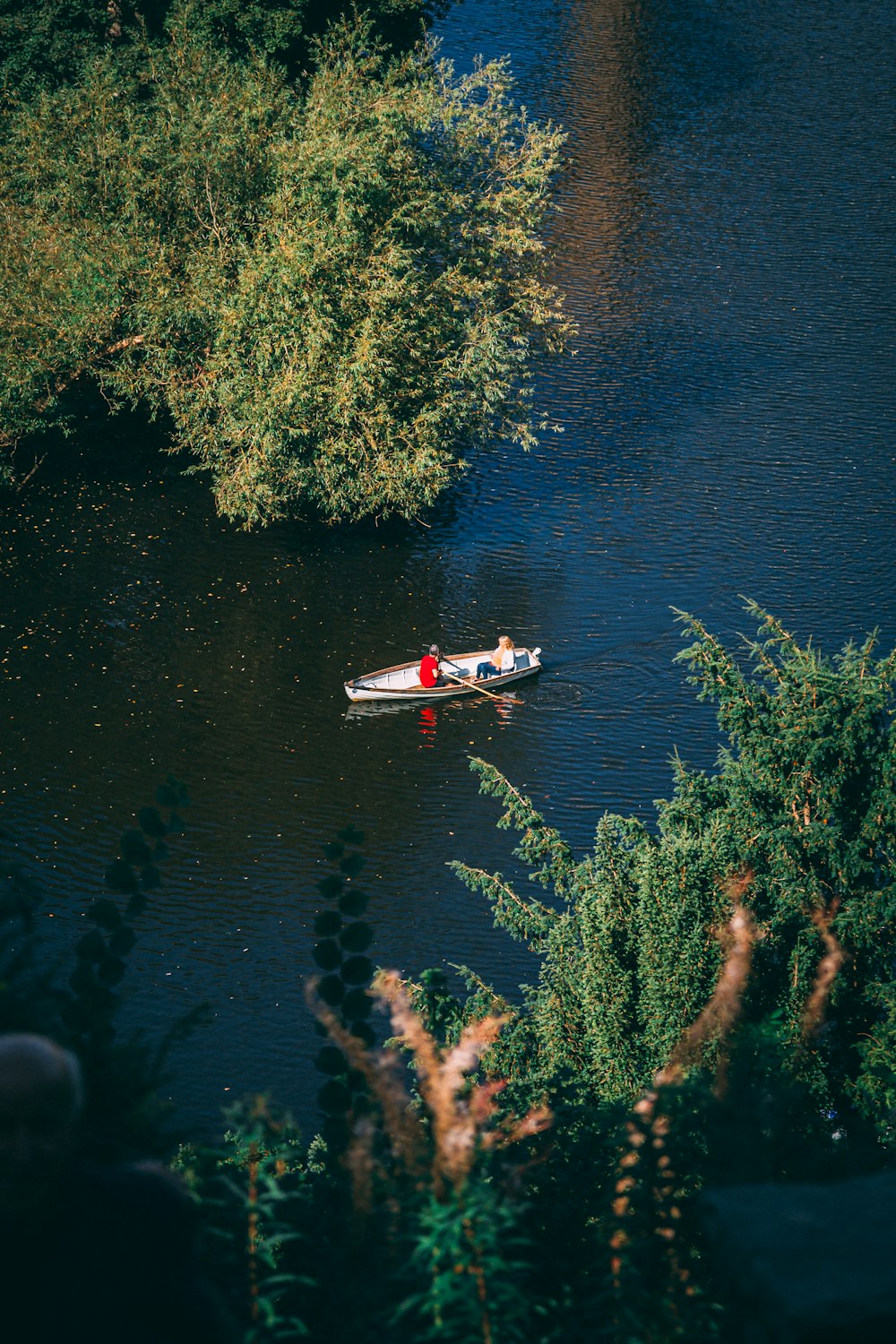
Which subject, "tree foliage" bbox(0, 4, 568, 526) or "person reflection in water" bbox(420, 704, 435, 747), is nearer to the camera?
"person reflection in water" bbox(420, 704, 435, 747)

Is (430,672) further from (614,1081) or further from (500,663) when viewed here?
(614,1081)

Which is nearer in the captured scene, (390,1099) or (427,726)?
(390,1099)

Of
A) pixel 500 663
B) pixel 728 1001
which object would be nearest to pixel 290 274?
pixel 500 663

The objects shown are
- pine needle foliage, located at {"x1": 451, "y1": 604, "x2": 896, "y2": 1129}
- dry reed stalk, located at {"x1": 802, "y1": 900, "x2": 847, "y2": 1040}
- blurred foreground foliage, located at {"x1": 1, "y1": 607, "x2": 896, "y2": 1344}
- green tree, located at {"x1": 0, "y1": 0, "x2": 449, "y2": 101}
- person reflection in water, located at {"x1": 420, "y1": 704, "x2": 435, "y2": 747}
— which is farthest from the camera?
green tree, located at {"x1": 0, "y1": 0, "x2": 449, "y2": 101}

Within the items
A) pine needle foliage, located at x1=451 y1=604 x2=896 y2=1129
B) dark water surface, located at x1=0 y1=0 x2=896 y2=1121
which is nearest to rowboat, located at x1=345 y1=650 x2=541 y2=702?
dark water surface, located at x1=0 y1=0 x2=896 y2=1121

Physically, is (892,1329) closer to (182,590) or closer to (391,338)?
(391,338)

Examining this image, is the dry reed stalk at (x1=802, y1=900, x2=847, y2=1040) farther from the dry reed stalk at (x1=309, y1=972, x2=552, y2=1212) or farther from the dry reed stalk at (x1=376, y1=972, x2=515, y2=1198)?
the dry reed stalk at (x1=376, y1=972, x2=515, y2=1198)

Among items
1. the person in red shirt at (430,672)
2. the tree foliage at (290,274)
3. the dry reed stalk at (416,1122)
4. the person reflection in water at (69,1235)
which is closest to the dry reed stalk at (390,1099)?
the dry reed stalk at (416,1122)
